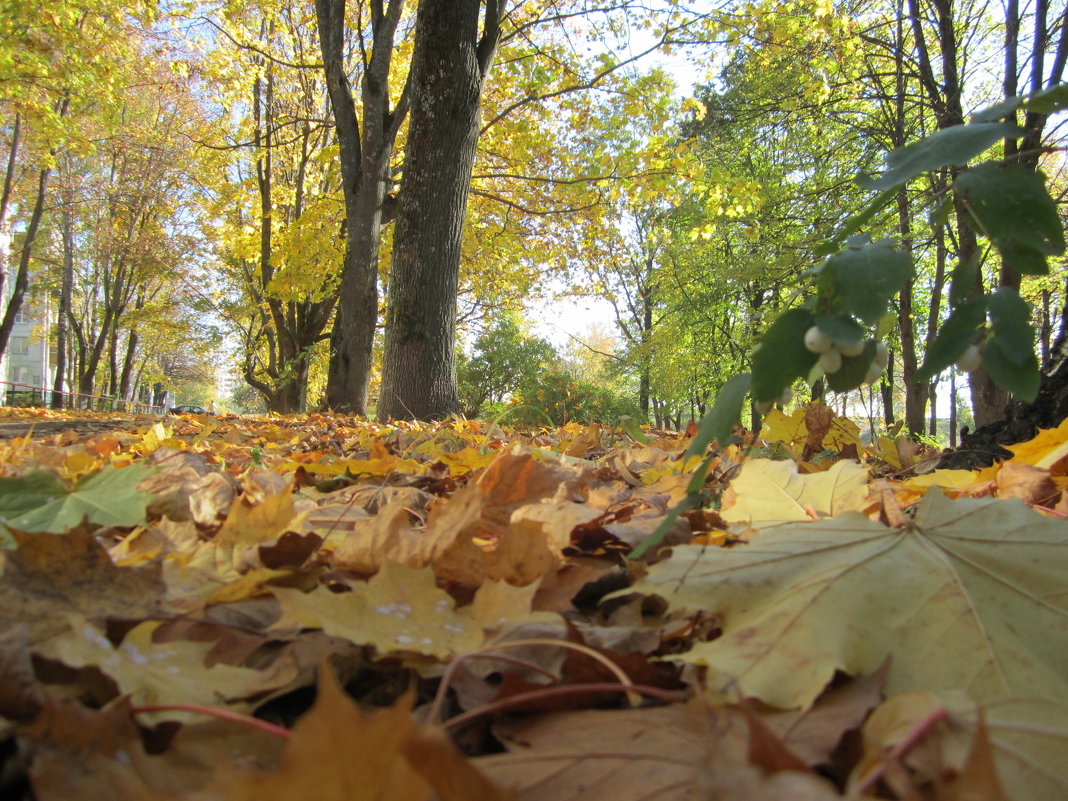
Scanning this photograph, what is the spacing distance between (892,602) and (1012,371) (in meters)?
0.32

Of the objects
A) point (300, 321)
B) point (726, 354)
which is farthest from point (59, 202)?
point (726, 354)

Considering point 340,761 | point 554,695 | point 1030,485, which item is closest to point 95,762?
point 340,761

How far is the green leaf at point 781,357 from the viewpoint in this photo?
2.32ft

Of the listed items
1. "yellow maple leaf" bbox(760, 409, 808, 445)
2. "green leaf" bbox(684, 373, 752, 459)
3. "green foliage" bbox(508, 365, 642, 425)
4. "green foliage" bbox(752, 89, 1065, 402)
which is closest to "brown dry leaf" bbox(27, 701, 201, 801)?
"green leaf" bbox(684, 373, 752, 459)

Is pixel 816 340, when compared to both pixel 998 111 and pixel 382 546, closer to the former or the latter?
pixel 998 111

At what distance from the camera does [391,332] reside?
5.24 m

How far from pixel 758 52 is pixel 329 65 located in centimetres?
539

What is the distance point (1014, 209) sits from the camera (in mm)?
670

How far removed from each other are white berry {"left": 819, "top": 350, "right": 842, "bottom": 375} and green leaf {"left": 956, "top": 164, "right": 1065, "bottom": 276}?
0.20 m

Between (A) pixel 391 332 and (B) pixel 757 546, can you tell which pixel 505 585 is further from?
(A) pixel 391 332

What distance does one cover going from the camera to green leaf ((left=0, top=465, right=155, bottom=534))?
0.87 m

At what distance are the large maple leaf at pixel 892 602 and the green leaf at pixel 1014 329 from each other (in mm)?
183

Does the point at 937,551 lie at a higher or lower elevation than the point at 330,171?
lower

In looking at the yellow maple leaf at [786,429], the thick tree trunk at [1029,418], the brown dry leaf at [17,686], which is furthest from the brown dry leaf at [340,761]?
the thick tree trunk at [1029,418]
